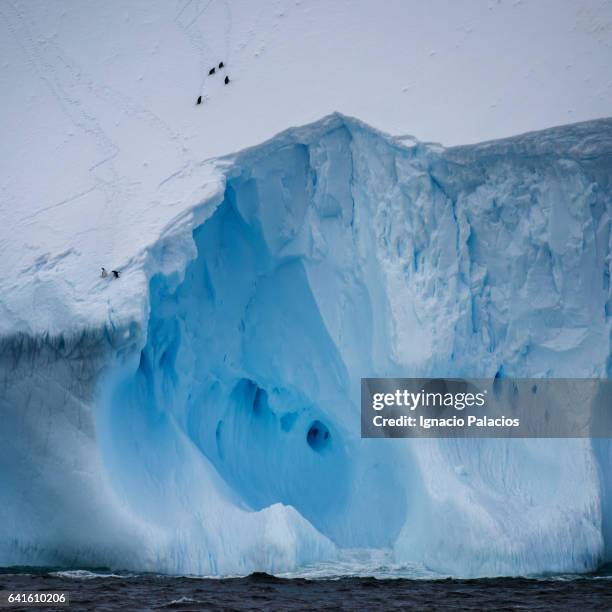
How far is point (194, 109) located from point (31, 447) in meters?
4.41

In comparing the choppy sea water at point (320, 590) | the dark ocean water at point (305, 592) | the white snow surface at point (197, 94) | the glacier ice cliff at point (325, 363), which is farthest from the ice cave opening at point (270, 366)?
the dark ocean water at point (305, 592)

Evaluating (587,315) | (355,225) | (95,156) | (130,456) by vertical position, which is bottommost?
(130,456)

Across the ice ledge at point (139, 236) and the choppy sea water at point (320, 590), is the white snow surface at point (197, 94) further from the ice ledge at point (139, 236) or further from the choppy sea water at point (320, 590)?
the choppy sea water at point (320, 590)

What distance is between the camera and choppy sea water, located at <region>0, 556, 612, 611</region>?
27.6ft

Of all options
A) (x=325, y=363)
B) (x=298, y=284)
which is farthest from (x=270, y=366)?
(x=298, y=284)

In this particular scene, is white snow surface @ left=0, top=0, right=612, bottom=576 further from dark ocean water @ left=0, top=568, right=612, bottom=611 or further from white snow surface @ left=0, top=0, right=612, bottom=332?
dark ocean water @ left=0, top=568, right=612, bottom=611

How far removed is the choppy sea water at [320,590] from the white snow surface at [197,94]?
264 cm

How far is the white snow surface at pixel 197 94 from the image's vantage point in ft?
36.4

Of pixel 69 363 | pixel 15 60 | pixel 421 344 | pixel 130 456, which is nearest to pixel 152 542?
pixel 130 456

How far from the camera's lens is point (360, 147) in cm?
1170

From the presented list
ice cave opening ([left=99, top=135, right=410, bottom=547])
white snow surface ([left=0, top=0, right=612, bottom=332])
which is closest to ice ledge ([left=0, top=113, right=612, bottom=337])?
white snow surface ([left=0, top=0, right=612, bottom=332])

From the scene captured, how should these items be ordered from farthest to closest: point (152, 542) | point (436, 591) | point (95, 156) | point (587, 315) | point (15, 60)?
point (15, 60) < point (95, 156) < point (587, 315) < point (152, 542) < point (436, 591)

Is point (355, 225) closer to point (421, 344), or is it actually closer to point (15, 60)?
point (421, 344)

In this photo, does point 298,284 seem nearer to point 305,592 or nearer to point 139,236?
point 139,236
